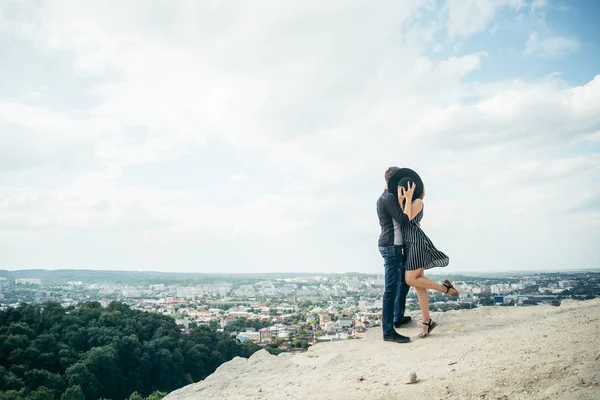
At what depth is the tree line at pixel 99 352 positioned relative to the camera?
86.8 ft

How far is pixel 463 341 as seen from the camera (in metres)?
5.81

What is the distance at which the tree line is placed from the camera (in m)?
26.5

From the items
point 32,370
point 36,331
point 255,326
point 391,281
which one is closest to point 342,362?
point 391,281

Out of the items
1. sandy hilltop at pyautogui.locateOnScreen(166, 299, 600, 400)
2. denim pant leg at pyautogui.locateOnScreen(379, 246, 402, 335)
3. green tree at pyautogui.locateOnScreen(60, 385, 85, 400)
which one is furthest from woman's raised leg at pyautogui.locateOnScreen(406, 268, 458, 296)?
green tree at pyautogui.locateOnScreen(60, 385, 85, 400)

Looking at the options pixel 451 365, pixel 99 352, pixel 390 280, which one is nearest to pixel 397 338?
pixel 390 280

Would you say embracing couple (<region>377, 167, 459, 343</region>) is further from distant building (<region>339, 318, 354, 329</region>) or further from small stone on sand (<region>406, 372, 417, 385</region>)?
distant building (<region>339, 318, 354, 329</region>)

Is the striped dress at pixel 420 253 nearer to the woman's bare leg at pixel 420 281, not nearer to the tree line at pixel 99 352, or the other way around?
the woman's bare leg at pixel 420 281

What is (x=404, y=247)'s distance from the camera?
21.8 ft

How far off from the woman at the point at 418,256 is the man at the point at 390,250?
126mm

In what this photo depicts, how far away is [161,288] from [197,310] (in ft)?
130

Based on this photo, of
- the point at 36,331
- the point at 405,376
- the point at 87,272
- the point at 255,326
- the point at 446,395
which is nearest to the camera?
the point at 446,395

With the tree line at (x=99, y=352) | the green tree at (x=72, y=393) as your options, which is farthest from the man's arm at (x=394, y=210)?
the green tree at (x=72, y=393)

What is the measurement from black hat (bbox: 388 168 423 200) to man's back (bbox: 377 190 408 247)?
121 millimetres

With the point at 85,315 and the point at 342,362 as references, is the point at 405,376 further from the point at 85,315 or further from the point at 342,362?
the point at 85,315
